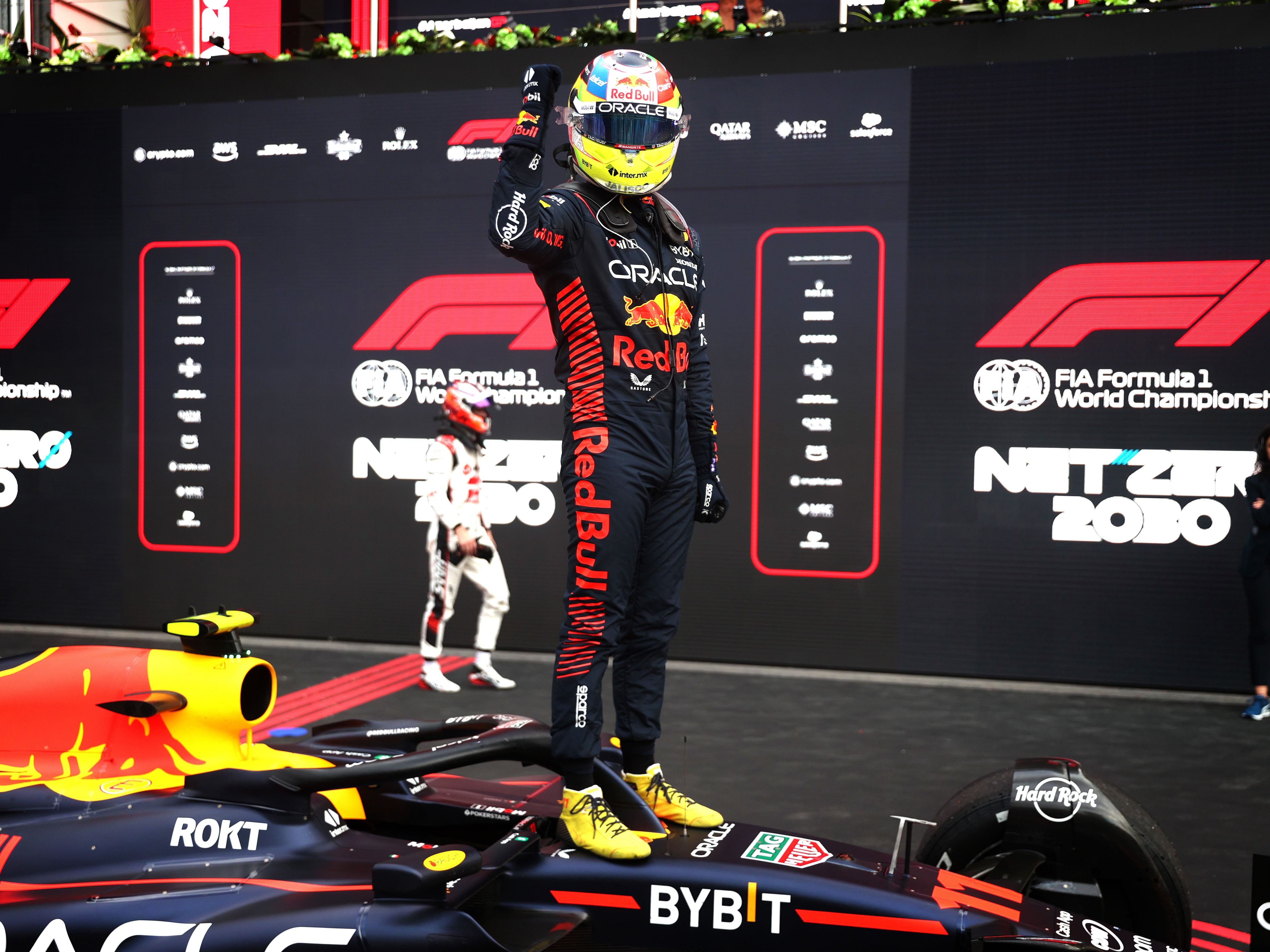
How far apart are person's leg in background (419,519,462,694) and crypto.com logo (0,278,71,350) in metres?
3.60

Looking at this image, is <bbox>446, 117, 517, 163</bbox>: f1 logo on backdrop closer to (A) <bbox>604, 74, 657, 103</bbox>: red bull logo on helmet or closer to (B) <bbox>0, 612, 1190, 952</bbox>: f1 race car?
(A) <bbox>604, 74, 657, 103</bbox>: red bull logo on helmet

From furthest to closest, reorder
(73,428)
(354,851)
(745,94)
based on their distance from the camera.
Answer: (73,428) → (745,94) → (354,851)

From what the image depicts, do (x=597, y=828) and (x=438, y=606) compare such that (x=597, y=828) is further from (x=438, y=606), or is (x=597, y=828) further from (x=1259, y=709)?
(x=1259, y=709)

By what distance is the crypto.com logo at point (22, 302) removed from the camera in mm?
7875

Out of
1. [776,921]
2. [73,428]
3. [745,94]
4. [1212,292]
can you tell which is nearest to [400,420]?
[73,428]

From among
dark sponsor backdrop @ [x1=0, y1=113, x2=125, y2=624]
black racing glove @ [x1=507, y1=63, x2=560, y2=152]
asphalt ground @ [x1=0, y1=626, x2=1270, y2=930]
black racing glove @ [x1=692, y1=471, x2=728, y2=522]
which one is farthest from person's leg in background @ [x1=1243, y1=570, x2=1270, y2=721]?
dark sponsor backdrop @ [x1=0, y1=113, x2=125, y2=624]

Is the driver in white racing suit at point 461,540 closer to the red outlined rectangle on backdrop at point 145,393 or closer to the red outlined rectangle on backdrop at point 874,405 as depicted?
the red outlined rectangle on backdrop at point 874,405

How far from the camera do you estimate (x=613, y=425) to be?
97.7 inches

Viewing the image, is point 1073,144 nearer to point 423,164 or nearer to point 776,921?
point 423,164

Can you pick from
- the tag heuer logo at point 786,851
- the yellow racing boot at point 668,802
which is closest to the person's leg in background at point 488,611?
the yellow racing boot at point 668,802

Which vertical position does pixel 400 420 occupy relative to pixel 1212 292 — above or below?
below

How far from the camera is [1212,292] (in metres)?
6.12

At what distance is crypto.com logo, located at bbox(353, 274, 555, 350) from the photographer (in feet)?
23.3

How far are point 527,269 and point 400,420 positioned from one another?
127cm
